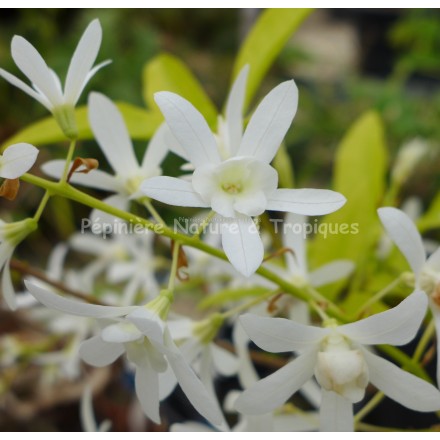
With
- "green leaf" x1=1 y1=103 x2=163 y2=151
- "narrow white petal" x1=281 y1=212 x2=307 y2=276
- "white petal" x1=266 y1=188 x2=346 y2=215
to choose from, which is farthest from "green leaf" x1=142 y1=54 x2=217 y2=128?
"white petal" x1=266 y1=188 x2=346 y2=215

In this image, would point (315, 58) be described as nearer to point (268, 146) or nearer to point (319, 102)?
point (319, 102)

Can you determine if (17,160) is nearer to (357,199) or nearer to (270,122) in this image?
(270,122)

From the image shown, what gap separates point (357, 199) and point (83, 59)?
1.28 ft

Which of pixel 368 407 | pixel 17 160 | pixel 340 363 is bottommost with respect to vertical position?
pixel 368 407

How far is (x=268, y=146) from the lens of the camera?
371 millimetres

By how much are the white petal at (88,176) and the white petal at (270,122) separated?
0.13 metres

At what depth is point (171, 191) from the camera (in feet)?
1.13

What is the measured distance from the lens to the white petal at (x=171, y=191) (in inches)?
13.2

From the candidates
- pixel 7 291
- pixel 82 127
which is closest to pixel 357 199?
pixel 82 127

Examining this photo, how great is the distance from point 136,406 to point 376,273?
1.37 feet

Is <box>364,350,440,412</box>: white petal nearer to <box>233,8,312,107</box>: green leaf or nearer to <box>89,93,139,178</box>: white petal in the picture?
<box>89,93,139,178</box>: white petal

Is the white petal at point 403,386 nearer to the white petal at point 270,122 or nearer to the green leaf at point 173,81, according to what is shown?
the white petal at point 270,122

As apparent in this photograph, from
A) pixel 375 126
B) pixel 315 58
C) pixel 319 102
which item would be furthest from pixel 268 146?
pixel 315 58

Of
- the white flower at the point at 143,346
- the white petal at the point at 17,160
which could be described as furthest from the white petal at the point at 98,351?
the white petal at the point at 17,160
